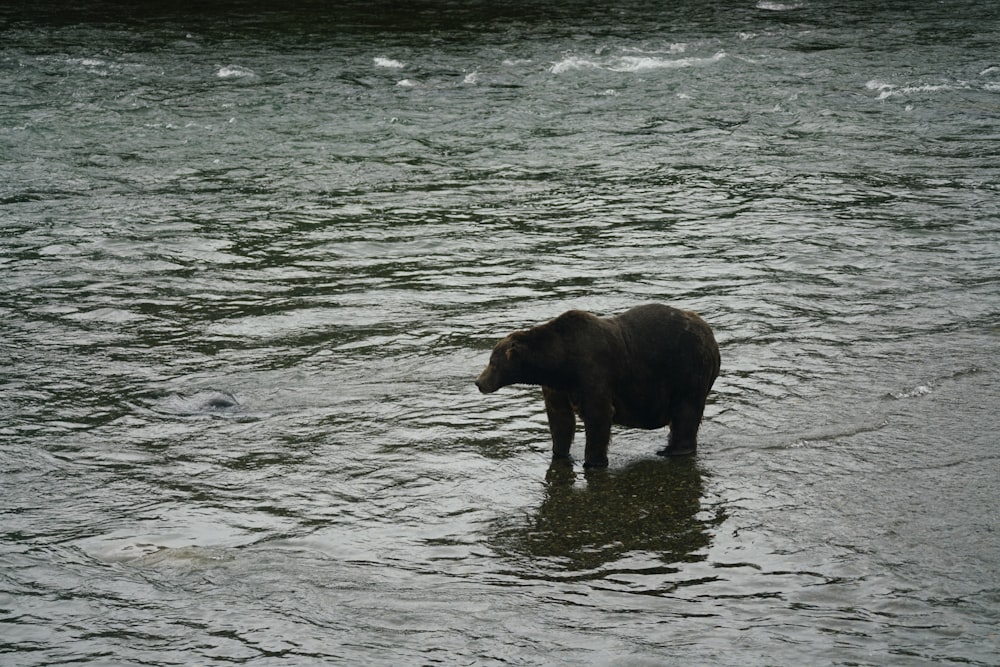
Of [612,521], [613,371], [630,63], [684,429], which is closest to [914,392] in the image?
[684,429]

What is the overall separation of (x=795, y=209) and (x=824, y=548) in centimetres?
843

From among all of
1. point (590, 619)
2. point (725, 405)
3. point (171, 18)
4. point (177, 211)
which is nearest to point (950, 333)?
point (725, 405)

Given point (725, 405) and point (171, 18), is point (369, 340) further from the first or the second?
point (171, 18)

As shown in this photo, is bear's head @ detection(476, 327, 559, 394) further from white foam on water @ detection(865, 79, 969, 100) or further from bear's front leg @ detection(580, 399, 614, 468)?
white foam on water @ detection(865, 79, 969, 100)

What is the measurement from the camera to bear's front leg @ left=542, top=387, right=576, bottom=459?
8.20m

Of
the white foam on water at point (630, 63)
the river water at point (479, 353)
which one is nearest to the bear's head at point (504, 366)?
the river water at point (479, 353)

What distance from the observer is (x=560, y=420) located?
8.24m

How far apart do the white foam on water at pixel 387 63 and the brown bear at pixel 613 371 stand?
15.4 meters

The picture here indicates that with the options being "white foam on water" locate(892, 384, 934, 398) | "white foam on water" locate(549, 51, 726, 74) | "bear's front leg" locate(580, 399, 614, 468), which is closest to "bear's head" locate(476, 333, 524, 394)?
"bear's front leg" locate(580, 399, 614, 468)

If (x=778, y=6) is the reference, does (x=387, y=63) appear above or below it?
below

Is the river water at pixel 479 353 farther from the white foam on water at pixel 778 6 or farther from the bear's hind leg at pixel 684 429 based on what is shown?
the white foam on water at pixel 778 6

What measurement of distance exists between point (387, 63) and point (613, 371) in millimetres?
16038

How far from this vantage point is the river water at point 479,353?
651 cm

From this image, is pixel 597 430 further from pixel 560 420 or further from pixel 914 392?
pixel 914 392
